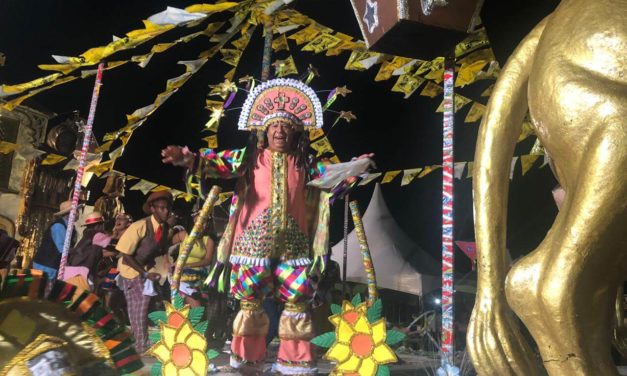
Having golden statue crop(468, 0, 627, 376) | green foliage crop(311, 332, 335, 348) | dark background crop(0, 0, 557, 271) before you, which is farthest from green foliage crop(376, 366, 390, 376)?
dark background crop(0, 0, 557, 271)

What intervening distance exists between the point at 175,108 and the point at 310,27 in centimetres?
138

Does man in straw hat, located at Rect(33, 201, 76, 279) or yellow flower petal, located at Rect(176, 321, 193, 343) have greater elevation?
man in straw hat, located at Rect(33, 201, 76, 279)

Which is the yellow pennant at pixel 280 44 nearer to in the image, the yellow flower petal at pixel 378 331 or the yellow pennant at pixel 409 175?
the yellow pennant at pixel 409 175

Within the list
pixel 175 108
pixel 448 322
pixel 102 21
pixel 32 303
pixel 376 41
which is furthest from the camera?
pixel 175 108

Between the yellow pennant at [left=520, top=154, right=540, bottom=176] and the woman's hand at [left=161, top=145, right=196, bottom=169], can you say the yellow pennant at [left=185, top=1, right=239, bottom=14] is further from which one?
the yellow pennant at [left=520, top=154, right=540, bottom=176]

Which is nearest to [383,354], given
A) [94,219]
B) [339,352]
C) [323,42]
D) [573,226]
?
[339,352]

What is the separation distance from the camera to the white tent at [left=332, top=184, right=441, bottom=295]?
6.33 m

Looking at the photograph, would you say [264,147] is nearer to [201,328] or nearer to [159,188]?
[201,328]

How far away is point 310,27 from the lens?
371cm

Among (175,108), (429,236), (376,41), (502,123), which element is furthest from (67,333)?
(429,236)

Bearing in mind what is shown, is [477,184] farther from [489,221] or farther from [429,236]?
[429,236]

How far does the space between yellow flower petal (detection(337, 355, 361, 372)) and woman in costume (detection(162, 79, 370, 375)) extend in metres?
0.32

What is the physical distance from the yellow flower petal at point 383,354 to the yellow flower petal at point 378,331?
0.03 meters

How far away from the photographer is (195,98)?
4227 mm
